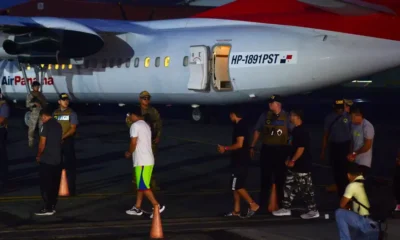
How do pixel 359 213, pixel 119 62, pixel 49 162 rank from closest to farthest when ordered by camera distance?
1. pixel 359 213
2. pixel 49 162
3. pixel 119 62

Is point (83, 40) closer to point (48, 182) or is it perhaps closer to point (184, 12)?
point (48, 182)

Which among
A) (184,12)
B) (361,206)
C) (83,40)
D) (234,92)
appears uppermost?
(184,12)

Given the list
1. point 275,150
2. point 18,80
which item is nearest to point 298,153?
point 275,150

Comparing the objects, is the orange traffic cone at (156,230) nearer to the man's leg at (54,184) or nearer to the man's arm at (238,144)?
the man's arm at (238,144)

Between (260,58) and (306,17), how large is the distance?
1.85m

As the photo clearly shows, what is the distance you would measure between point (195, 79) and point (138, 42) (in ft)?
13.1

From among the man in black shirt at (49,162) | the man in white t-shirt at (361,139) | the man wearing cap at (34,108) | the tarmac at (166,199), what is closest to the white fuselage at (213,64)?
the tarmac at (166,199)

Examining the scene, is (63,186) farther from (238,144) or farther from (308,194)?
(308,194)

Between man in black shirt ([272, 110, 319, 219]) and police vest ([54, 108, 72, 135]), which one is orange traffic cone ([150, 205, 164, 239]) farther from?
police vest ([54, 108, 72, 135])

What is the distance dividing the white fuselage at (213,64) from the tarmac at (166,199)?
215 cm

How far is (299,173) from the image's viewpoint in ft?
41.3

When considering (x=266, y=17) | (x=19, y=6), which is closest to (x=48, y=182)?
(x=266, y=17)

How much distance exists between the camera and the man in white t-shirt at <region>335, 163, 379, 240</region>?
8.80m

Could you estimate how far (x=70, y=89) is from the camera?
97.9ft
